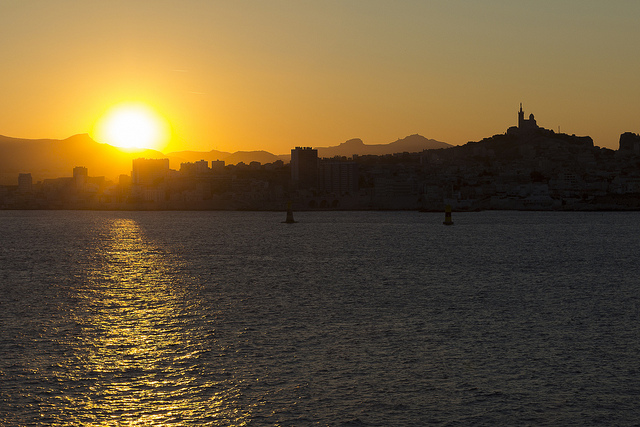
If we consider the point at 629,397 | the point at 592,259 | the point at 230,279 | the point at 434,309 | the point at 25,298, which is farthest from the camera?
the point at 592,259

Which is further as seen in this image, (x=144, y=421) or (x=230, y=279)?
(x=230, y=279)

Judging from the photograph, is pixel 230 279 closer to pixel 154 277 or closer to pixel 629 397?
pixel 154 277

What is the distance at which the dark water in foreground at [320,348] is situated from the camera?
19.1 m

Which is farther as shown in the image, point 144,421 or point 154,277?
point 154,277

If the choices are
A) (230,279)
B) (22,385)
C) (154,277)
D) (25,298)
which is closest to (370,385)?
(22,385)

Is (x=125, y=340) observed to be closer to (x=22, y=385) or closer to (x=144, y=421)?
(x=22, y=385)

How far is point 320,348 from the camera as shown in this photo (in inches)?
1051

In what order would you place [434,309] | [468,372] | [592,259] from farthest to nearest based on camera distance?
1. [592,259]
2. [434,309]
3. [468,372]

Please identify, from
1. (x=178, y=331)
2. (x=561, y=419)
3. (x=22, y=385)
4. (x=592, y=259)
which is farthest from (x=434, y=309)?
(x=592, y=259)

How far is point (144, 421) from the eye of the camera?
1791 cm

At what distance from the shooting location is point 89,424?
17.8 meters

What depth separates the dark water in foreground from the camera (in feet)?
62.6

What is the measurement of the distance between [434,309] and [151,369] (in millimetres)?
17393

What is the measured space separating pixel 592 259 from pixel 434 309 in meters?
40.2
